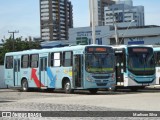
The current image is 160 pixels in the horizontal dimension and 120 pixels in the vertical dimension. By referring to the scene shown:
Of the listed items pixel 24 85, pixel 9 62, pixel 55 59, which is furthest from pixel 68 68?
pixel 9 62

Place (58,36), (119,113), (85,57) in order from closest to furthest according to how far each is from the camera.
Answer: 1. (119,113)
2. (85,57)
3. (58,36)

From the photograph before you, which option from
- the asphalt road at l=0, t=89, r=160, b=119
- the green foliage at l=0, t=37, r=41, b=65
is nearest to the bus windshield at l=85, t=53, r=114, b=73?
the asphalt road at l=0, t=89, r=160, b=119

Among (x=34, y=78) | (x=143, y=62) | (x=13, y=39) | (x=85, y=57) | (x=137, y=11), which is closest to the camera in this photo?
(x=85, y=57)

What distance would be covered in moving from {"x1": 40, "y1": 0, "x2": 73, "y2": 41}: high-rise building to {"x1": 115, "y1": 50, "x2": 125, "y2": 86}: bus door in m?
84.8

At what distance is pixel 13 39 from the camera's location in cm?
9100

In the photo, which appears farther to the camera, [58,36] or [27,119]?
[58,36]

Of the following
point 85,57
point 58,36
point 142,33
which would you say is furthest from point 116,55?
point 58,36

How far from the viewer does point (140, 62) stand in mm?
29672

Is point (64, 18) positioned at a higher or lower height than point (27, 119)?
higher

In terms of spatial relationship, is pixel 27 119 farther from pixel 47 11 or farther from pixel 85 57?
pixel 47 11

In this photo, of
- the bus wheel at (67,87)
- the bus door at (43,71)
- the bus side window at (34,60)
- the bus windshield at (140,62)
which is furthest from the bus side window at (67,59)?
the bus windshield at (140,62)

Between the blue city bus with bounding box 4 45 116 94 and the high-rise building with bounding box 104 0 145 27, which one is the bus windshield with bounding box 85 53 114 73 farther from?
the high-rise building with bounding box 104 0 145 27

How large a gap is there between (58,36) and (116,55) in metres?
96.6

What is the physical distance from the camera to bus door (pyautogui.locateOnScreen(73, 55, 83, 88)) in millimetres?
27328
